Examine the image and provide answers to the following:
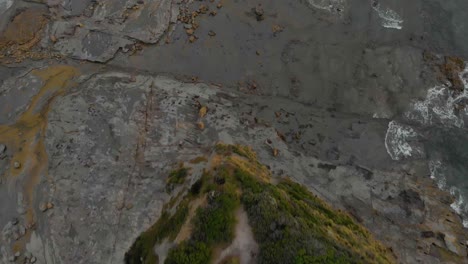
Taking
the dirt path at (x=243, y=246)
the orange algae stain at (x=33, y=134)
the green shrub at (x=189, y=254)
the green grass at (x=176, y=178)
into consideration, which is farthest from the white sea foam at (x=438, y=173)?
the orange algae stain at (x=33, y=134)

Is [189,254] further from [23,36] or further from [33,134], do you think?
[23,36]

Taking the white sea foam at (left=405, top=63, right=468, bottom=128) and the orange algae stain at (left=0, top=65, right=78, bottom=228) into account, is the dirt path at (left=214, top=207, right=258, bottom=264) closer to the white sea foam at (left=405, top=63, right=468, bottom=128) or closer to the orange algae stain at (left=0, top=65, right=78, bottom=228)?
the orange algae stain at (left=0, top=65, right=78, bottom=228)

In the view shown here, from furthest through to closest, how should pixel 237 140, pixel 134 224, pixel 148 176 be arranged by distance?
pixel 237 140, pixel 148 176, pixel 134 224

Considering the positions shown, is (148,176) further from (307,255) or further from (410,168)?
(410,168)

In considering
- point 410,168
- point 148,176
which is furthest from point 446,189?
point 148,176

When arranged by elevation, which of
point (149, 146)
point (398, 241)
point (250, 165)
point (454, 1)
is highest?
point (454, 1)

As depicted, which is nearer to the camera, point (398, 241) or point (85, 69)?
point (398, 241)
